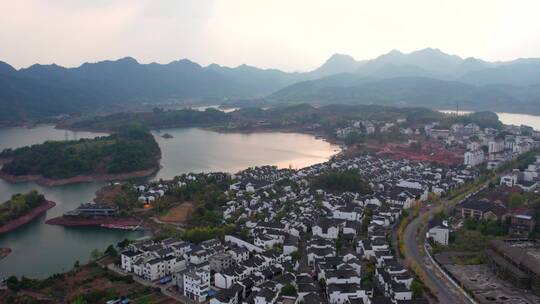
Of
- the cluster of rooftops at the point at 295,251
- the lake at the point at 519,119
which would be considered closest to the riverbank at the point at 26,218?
the cluster of rooftops at the point at 295,251

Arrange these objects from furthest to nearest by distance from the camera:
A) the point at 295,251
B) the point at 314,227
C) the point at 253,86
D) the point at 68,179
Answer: the point at 253,86, the point at 68,179, the point at 314,227, the point at 295,251

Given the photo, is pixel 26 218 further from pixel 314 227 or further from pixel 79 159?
pixel 314 227

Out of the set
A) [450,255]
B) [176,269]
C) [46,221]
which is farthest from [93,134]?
[450,255]

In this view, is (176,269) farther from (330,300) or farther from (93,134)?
(93,134)

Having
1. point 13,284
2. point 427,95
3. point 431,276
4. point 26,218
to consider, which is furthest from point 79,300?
point 427,95

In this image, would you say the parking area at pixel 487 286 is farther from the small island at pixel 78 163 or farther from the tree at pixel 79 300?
the small island at pixel 78 163

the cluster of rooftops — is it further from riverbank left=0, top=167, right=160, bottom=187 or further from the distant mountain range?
the distant mountain range

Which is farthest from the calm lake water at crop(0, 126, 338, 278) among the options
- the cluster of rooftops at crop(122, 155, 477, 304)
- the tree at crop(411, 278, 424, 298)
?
the tree at crop(411, 278, 424, 298)
